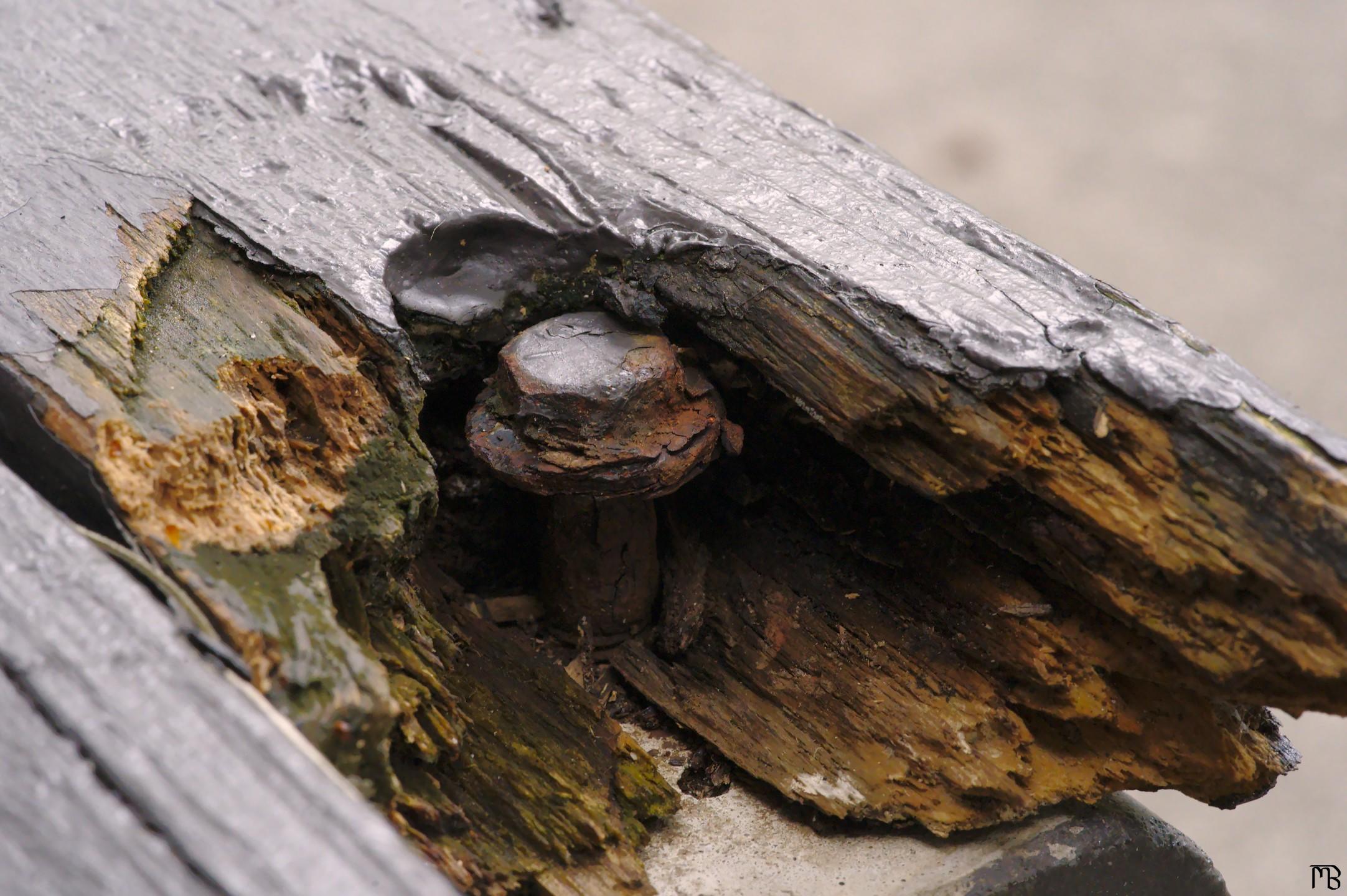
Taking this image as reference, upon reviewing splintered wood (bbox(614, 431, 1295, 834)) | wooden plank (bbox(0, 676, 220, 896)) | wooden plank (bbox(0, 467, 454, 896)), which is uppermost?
splintered wood (bbox(614, 431, 1295, 834))

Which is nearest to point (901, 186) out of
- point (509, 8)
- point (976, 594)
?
point (976, 594)

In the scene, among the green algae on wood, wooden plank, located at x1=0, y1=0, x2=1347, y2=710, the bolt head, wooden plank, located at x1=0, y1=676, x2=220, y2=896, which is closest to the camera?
wooden plank, located at x1=0, y1=676, x2=220, y2=896

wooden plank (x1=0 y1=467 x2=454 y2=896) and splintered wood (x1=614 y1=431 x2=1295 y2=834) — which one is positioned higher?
splintered wood (x1=614 y1=431 x2=1295 y2=834)

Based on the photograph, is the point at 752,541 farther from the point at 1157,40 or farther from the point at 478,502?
the point at 1157,40

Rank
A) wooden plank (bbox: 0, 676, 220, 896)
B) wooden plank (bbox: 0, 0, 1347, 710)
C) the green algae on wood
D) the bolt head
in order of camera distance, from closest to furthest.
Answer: wooden plank (bbox: 0, 676, 220, 896) < the green algae on wood < wooden plank (bbox: 0, 0, 1347, 710) < the bolt head

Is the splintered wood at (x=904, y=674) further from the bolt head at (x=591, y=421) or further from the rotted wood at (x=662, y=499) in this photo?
the bolt head at (x=591, y=421)

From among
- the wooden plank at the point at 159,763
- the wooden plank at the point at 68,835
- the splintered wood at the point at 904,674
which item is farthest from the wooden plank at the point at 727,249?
the wooden plank at the point at 68,835
